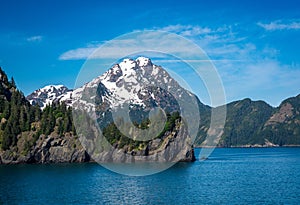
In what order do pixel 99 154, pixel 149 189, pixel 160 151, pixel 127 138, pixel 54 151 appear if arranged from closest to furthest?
pixel 149 189
pixel 160 151
pixel 54 151
pixel 99 154
pixel 127 138

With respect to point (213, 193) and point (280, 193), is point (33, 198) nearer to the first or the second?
point (213, 193)

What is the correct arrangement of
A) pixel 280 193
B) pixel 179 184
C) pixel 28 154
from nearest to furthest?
1. pixel 280 193
2. pixel 179 184
3. pixel 28 154

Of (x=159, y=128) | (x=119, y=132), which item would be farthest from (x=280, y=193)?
(x=119, y=132)

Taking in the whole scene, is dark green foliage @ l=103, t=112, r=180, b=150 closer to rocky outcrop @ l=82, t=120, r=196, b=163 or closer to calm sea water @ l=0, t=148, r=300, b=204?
rocky outcrop @ l=82, t=120, r=196, b=163

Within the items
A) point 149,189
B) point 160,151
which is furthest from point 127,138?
point 149,189

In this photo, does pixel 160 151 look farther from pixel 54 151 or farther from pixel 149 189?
pixel 149 189

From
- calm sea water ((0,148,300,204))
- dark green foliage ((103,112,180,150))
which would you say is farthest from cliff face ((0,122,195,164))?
calm sea water ((0,148,300,204))

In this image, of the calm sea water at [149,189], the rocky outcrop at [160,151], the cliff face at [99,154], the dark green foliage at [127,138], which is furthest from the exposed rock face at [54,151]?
the calm sea water at [149,189]

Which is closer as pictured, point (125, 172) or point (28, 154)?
point (125, 172)

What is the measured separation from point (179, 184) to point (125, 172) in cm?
3290

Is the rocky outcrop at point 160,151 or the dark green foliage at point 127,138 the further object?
the dark green foliage at point 127,138

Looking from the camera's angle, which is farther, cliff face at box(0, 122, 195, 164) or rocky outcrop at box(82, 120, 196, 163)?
cliff face at box(0, 122, 195, 164)

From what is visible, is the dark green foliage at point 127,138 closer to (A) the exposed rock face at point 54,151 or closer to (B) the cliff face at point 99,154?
(B) the cliff face at point 99,154

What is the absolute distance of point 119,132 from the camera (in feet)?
630
